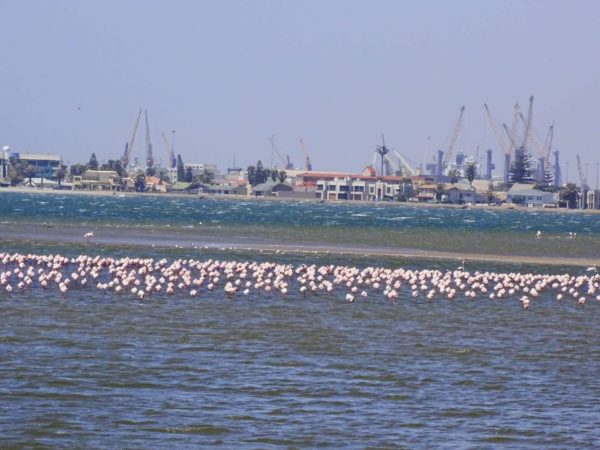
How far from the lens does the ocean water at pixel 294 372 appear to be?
22.9 m

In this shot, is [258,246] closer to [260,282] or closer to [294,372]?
[260,282]

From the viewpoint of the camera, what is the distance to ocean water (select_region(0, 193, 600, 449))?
22922 mm

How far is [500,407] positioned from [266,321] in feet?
42.5

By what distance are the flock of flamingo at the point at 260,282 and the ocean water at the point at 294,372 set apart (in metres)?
0.78

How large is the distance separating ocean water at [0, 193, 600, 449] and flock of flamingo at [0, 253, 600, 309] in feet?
2.55

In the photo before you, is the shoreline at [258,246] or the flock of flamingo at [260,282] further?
the shoreline at [258,246]

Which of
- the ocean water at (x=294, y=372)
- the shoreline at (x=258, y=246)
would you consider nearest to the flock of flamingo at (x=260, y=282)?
the ocean water at (x=294, y=372)

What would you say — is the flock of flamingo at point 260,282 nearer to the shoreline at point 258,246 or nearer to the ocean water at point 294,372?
the ocean water at point 294,372

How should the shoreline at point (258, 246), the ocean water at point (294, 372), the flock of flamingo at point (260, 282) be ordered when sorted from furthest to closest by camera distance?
the shoreline at point (258, 246) → the flock of flamingo at point (260, 282) → the ocean water at point (294, 372)

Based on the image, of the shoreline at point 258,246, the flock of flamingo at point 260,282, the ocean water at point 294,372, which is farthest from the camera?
the shoreline at point 258,246

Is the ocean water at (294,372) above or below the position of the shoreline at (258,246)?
below

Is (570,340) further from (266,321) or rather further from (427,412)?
(427,412)

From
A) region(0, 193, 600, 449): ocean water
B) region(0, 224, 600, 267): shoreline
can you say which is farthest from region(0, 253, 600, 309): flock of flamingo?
region(0, 224, 600, 267): shoreline

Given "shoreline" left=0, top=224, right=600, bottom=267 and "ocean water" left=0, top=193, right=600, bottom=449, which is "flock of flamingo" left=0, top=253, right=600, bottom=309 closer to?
"ocean water" left=0, top=193, right=600, bottom=449
